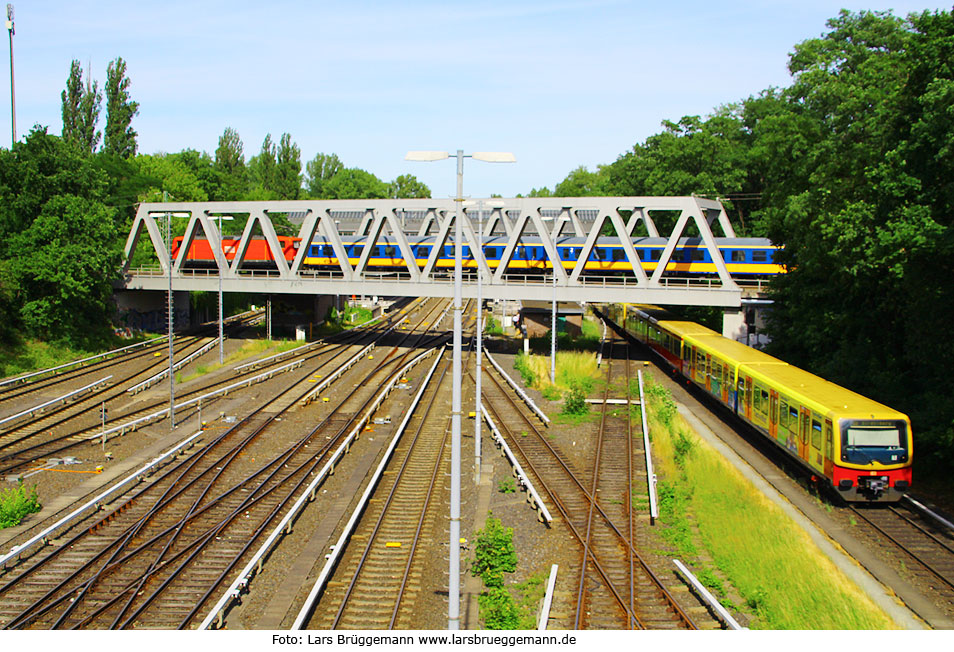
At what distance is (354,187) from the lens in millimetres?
141750

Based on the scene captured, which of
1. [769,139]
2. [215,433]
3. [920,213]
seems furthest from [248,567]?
[769,139]

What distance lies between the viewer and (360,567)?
1698 centimetres

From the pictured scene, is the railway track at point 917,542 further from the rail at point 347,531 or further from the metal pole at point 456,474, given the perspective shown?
the rail at point 347,531

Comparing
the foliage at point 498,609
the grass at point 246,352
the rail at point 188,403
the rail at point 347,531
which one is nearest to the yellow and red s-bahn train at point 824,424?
the foliage at point 498,609

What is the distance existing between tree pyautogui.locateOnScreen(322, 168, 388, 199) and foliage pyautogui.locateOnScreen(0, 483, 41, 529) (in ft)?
392

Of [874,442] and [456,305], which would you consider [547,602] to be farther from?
[874,442]

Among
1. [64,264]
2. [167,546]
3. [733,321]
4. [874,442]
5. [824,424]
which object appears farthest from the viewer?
[733,321]

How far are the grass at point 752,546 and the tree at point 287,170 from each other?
10049 cm

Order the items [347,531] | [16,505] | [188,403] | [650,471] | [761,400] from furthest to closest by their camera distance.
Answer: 1. [188,403]
2. [761,400]
3. [650,471]
4. [16,505]
5. [347,531]

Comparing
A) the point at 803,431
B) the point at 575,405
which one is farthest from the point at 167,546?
the point at 575,405

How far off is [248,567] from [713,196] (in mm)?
57005

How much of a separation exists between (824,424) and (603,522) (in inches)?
271

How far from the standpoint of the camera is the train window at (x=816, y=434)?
69.0 feet

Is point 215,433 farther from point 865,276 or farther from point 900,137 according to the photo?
point 900,137
